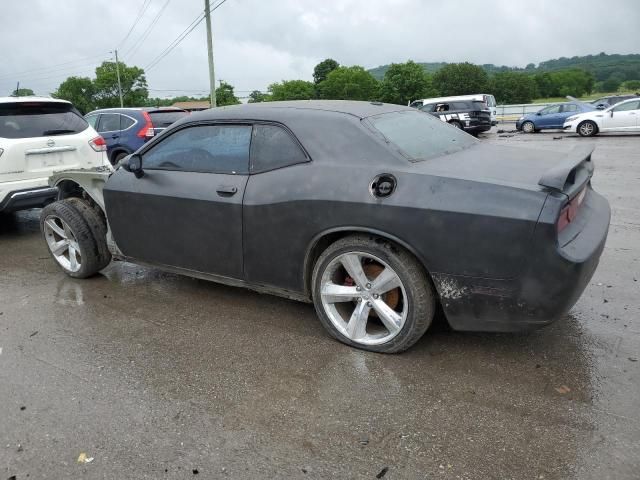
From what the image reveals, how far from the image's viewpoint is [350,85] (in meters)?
96.4

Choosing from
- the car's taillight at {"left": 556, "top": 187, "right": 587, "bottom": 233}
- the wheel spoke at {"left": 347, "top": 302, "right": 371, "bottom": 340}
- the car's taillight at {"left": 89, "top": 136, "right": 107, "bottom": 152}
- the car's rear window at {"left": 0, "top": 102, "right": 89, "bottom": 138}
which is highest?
the car's rear window at {"left": 0, "top": 102, "right": 89, "bottom": 138}

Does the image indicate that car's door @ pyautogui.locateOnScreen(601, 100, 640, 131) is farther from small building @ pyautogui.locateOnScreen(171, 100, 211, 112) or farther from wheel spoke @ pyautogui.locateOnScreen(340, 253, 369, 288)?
wheel spoke @ pyautogui.locateOnScreen(340, 253, 369, 288)

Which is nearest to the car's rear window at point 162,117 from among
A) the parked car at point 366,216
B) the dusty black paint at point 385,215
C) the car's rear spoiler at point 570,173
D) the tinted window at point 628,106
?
the parked car at point 366,216

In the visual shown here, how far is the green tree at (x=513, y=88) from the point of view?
7994 cm

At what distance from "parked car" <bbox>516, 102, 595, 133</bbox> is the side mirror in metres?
22.3

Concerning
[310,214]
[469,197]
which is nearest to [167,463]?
[310,214]

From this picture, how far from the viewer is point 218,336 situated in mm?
3748

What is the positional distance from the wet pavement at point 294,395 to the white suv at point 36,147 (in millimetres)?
2392

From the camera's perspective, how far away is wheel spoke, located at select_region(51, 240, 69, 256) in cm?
502

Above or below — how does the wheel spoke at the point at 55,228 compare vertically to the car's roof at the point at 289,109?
below

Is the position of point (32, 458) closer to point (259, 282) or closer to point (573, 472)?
point (259, 282)

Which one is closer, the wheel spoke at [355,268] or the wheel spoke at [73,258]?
the wheel spoke at [355,268]

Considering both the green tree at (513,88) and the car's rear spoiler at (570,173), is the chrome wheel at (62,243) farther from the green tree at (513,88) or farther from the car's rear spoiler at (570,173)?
the green tree at (513,88)

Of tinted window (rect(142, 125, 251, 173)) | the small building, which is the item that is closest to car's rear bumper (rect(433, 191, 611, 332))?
tinted window (rect(142, 125, 251, 173))
